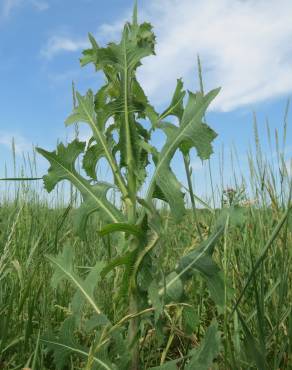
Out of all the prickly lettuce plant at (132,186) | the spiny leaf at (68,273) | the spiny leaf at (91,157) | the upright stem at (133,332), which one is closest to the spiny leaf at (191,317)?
the prickly lettuce plant at (132,186)

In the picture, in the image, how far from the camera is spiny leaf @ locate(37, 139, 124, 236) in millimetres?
1252

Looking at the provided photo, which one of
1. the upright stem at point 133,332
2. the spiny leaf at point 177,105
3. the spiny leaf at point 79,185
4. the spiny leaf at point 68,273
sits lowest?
the upright stem at point 133,332

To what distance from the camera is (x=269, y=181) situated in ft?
6.86

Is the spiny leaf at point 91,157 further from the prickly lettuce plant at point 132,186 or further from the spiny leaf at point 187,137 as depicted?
the spiny leaf at point 187,137

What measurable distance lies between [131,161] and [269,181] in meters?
1.04

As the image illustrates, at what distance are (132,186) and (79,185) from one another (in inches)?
8.0

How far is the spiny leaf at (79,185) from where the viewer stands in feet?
4.11

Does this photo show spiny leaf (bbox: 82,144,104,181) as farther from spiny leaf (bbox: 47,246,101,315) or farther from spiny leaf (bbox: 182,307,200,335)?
spiny leaf (bbox: 182,307,200,335)

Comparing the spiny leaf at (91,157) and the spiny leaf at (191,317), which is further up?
the spiny leaf at (91,157)

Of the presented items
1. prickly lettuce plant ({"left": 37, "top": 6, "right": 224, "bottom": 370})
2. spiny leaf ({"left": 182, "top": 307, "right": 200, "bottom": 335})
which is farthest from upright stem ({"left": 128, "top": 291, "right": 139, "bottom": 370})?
spiny leaf ({"left": 182, "top": 307, "right": 200, "bottom": 335})

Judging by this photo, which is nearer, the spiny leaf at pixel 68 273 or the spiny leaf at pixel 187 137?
the spiny leaf at pixel 187 137

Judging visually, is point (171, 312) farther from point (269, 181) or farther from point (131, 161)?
point (131, 161)

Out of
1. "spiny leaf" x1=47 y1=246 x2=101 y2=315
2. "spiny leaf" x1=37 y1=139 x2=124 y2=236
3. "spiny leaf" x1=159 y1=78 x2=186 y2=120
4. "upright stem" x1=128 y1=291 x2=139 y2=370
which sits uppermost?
"spiny leaf" x1=159 y1=78 x2=186 y2=120

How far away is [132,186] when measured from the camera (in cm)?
120
